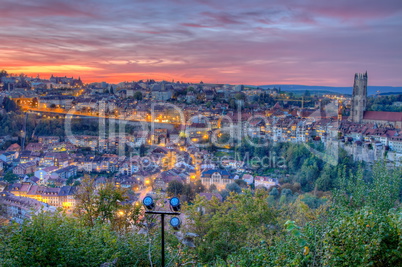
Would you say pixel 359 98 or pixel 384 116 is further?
pixel 359 98

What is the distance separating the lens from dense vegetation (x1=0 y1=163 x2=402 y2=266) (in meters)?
1.50

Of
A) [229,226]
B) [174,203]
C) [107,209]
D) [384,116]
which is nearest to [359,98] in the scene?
[384,116]

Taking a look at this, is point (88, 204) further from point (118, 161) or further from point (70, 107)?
point (70, 107)

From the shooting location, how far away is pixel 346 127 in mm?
17016

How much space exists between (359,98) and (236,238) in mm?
18814

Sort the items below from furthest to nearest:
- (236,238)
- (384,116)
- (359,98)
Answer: (359,98), (384,116), (236,238)

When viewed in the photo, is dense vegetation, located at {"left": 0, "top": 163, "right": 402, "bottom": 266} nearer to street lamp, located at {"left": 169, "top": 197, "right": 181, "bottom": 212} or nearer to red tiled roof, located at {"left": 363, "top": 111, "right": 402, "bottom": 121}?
street lamp, located at {"left": 169, "top": 197, "right": 181, "bottom": 212}

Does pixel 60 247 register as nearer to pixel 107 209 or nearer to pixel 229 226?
pixel 107 209

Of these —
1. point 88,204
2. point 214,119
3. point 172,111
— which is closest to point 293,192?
point 88,204

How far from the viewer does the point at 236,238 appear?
11.7ft

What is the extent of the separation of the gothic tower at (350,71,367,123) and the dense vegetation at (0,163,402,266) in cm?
1794

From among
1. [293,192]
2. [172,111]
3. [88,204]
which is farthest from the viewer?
[172,111]

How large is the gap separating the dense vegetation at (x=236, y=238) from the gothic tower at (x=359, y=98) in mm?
17936

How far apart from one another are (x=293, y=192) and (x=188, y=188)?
3.38 meters
